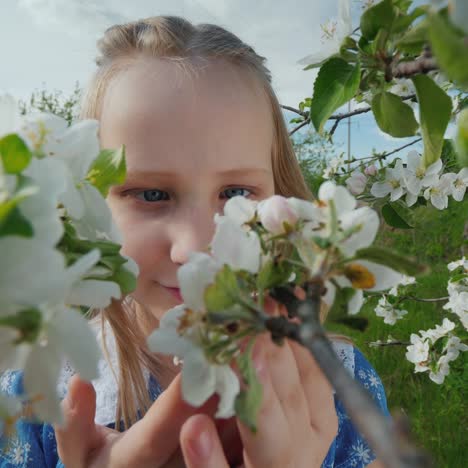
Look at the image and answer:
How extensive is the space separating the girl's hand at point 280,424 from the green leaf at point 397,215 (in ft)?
1.70

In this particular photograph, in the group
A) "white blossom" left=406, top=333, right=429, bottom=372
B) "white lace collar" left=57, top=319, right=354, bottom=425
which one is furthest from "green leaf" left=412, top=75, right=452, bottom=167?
"white blossom" left=406, top=333, right=429, bottom=372

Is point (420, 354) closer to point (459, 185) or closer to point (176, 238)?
point (459, 185)

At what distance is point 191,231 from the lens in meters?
1.10

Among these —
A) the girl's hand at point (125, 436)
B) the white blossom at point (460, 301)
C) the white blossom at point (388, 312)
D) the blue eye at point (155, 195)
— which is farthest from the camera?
the white blossom at point (388, 312)

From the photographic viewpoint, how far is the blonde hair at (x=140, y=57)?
4.66 feet

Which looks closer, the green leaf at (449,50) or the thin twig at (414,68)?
the green leaf at (449,50)

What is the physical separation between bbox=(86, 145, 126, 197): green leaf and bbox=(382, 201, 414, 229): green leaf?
33.1 inches

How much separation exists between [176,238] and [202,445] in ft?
2.01

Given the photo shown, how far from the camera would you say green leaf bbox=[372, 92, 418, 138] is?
1.89 feet

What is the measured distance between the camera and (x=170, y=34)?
1.48 metres

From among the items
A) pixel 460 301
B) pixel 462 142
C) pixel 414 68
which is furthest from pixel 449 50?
pixel 460 301

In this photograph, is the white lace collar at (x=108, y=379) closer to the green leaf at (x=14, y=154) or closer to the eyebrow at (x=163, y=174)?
the eyebrow at (x=163, y=174)

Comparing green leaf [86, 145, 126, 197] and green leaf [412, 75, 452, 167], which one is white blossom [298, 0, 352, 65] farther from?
green leaf [86, 145, 126, 197]

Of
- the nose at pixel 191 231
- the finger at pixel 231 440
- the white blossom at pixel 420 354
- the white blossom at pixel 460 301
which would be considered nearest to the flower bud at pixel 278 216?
the finger at pixel 231 440
